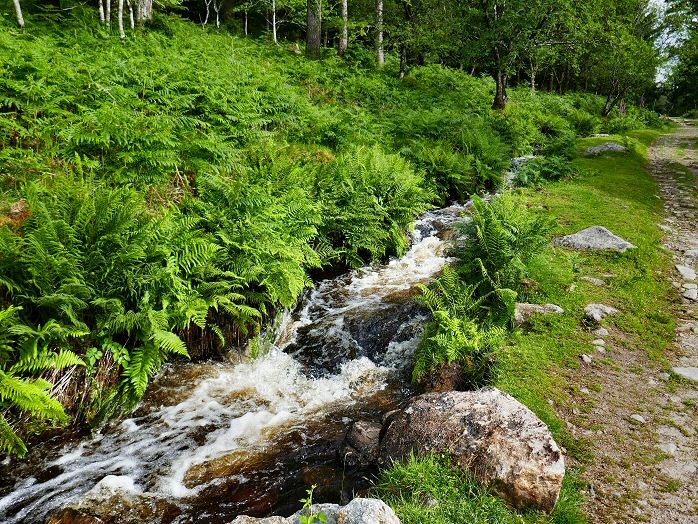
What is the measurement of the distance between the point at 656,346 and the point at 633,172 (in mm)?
12884

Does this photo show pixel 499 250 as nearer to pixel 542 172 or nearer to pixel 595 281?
pixel 595 281

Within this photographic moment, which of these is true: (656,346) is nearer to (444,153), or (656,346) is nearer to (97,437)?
(97,437)

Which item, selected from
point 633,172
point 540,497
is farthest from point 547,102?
point 540,497

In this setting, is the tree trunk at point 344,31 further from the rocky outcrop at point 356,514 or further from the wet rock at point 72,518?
the rocky outcrop at point 356,514

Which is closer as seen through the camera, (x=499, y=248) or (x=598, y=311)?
(x=598, y=311)

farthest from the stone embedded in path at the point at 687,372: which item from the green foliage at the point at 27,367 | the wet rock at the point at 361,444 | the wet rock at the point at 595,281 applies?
the green foliage at the point at 27,367

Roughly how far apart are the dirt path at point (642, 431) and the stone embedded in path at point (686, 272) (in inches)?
39.5

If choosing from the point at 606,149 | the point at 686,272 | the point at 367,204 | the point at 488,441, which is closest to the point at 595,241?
the point at 686,272

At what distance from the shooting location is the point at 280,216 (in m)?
7.12

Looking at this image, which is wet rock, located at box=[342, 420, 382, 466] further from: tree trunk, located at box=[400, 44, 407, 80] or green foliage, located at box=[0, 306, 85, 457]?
tree trunk, located at box=[400, 44, 407, 80]

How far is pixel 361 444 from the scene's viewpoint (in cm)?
460

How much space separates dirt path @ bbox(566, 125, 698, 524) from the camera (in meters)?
3.69

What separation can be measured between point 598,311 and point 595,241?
2976 mm

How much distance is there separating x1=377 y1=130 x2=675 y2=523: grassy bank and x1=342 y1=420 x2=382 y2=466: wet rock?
0.45 m
